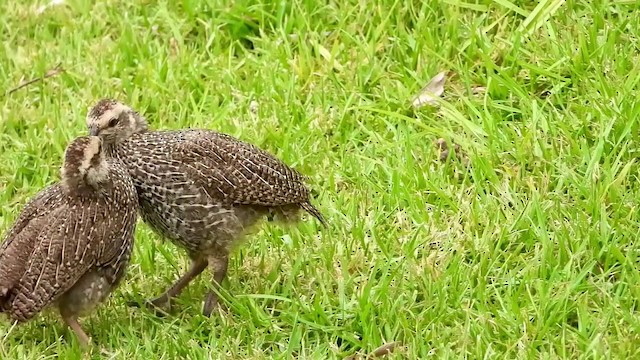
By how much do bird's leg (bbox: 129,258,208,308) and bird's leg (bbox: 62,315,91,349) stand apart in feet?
1.26

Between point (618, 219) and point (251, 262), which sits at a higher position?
point (618, 219)

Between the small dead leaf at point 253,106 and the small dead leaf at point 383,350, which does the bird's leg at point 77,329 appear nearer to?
the small dead leaf at point 383,350

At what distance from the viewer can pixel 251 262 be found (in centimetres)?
616

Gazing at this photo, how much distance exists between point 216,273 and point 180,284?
0.66 ft

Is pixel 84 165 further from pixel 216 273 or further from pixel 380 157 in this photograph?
pixel 380 157

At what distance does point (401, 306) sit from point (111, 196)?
135cm

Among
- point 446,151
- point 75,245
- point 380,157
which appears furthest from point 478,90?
point 75,245

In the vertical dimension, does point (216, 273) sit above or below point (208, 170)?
below

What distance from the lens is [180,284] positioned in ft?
19.6

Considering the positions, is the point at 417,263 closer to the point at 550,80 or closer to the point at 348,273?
the point at 348,273

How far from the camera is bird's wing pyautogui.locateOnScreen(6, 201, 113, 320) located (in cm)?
541

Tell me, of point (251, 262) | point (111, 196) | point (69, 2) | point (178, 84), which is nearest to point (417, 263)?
point (251, 262)

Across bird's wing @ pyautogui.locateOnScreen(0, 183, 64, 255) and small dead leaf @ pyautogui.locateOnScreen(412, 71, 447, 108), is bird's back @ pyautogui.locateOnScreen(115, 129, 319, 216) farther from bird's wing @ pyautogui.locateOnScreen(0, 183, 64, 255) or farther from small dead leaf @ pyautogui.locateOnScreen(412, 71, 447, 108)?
small dead leaf @ pyautogui.locateOnScreen(412, 71, 447, 108)

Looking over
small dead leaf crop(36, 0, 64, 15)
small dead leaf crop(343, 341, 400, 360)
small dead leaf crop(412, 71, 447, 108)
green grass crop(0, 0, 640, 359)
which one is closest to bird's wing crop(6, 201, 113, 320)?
green grass crop(0, 0, 640, 359)
